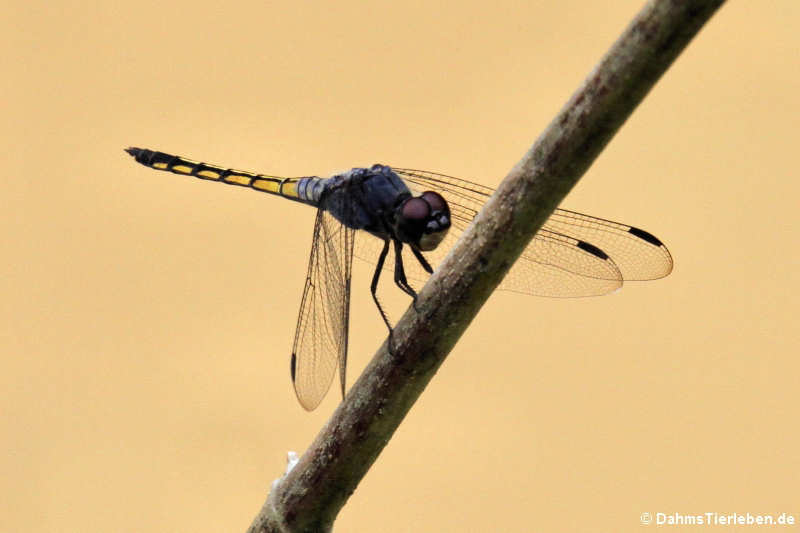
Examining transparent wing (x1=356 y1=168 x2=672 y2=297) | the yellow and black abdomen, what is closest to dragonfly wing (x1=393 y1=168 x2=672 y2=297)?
transparent wing (x1=356 y1=168 x2=672 y2=297)

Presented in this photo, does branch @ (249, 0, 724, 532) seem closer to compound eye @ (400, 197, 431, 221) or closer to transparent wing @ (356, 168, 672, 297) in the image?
compound eye @ (400, 197, 431, 221)

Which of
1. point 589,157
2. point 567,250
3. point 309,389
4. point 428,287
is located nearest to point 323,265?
point 309,389

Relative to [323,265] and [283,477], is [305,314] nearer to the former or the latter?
[323,265]

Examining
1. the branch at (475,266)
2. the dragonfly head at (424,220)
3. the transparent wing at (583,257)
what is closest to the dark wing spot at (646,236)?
the transparent wing at (583,257)

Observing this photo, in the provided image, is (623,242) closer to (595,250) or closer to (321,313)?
(595,250)

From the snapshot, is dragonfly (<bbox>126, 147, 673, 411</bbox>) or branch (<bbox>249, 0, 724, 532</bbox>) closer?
branch (<bbox>249, 0, 724, 532</bbox>)
